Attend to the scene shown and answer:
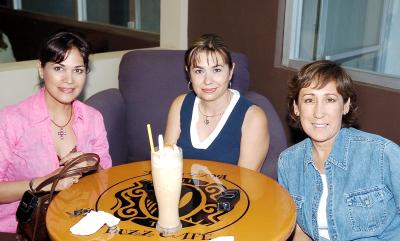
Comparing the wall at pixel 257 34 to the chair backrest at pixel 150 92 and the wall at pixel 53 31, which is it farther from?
the wall at pixel 53 31

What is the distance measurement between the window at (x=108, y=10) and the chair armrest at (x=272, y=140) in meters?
1.62

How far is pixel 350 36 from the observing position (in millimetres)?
2746

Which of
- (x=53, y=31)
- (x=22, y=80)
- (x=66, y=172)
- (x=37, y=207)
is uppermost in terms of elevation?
(x=53, y=31)

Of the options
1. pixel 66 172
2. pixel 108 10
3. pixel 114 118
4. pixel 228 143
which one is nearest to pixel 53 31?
pixel 108 10

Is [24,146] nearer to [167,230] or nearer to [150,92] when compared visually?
[167,230]

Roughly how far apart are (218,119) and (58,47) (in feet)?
2.53

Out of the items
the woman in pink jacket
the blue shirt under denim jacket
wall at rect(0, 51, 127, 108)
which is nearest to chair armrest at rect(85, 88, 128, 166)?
wall at rect(0, 51, 127, 108)

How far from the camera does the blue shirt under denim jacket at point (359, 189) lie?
1597mm

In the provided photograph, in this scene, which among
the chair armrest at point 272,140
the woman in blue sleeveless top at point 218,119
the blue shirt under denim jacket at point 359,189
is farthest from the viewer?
the chair armrest at point 272,140

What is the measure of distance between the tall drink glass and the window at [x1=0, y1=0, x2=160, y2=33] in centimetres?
269

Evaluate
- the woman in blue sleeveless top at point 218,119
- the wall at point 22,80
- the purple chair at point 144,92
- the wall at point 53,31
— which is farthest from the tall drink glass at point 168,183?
the wall at point 53,31

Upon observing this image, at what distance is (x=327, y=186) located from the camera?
1719mm

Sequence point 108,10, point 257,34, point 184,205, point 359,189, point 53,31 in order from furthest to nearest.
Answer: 1. point 53,31
2. point 108,10
3. point 257,34
4. point 359,189
5. point 184,205

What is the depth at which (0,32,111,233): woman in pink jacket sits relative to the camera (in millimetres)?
1817
